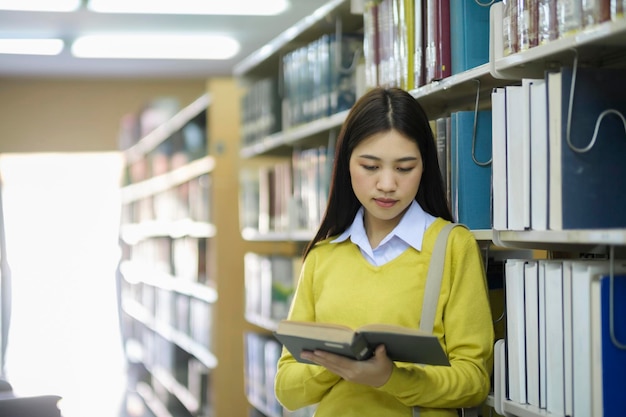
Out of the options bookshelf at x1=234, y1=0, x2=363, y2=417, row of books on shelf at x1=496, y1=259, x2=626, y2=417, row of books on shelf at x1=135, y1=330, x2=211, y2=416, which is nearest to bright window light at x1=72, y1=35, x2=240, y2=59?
row of books on shelf at x1=135, y1=330, x2=211, y2=416

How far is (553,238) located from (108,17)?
4.69 meters

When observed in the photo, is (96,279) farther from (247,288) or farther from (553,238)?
(553,238)

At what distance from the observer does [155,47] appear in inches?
262

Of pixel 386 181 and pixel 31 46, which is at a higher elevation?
pixel 31 46

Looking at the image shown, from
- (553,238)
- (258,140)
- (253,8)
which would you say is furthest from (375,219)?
(253,8)

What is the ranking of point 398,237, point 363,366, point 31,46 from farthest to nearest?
1. point 31,46
2. point 398,237
3. point 363,366

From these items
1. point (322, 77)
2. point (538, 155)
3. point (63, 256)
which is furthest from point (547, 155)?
point (63, 256)

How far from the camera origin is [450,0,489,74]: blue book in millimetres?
1899

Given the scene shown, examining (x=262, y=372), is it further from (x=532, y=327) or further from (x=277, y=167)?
(x=532, y=327)

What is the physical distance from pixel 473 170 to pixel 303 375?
1.94ft

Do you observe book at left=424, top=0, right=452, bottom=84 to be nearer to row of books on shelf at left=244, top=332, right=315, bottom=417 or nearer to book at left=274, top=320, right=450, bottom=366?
book at left=274, top=320, right=450, bottom=366

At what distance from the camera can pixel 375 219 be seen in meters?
1.80

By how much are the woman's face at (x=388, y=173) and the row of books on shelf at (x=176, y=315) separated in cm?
240

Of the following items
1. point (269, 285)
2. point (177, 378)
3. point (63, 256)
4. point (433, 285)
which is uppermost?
point (433, 285)
